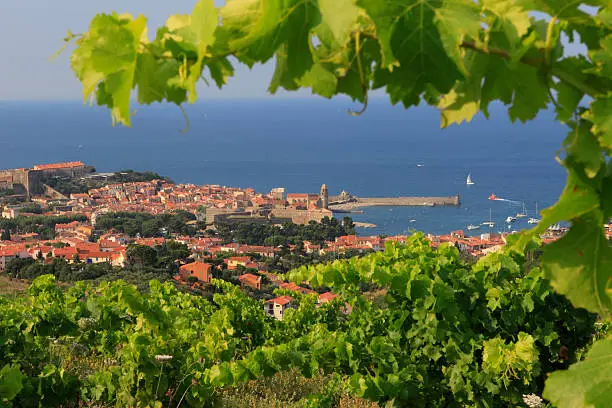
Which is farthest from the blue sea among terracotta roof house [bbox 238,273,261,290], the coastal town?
terracotta roof house [bbox 238,273,261,290]

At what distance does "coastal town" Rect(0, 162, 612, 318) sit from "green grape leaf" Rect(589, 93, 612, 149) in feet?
31.7

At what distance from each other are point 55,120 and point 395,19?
5312 inches

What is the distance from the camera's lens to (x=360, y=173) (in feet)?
202

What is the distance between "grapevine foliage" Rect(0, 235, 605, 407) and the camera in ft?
9.69

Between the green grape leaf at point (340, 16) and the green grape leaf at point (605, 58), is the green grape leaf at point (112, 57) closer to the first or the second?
the green grape leaf at point (340, 16)

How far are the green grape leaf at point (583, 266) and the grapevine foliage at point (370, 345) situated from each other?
2338 mm

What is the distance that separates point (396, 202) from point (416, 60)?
4696cm

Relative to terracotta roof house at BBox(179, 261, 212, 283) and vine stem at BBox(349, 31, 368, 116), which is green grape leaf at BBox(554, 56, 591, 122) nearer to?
vine stem at BBox(349, 31, 368, 116)

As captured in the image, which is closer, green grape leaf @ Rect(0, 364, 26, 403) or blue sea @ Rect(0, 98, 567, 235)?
green grape leaf @ Rect(0, 364, 26, 403)

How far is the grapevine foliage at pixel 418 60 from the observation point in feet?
1.99

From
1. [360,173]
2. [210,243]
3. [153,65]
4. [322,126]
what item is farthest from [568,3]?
[322,126]

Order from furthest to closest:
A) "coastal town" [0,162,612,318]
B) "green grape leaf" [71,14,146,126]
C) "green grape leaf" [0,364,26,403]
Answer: "coastal town" [0,162,612,318], "green grape leaf" [0,364,26,403], "green grape leaf" [71,14,146,126]

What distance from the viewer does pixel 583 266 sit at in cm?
72

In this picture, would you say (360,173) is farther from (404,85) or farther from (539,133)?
(404,85)
